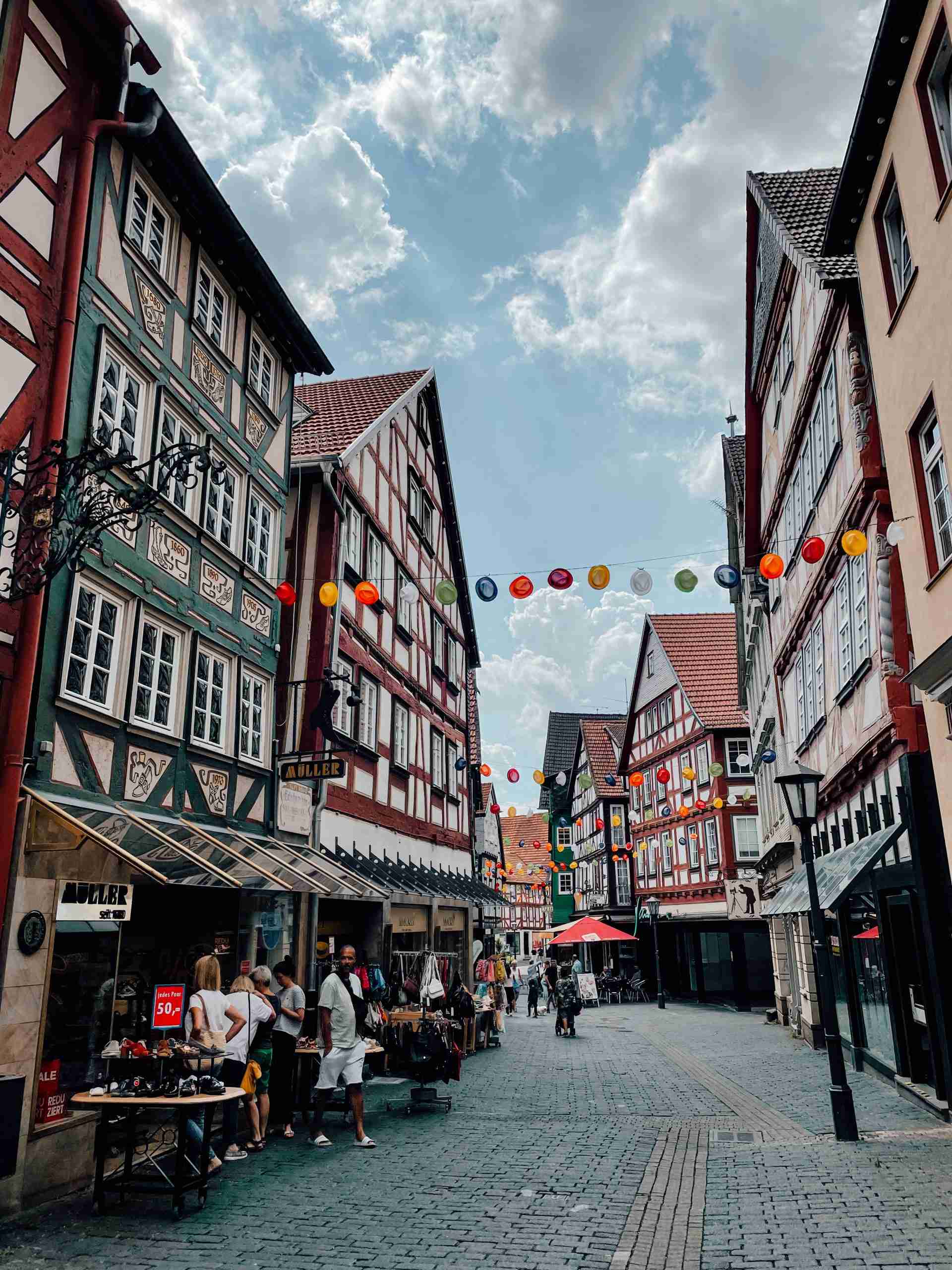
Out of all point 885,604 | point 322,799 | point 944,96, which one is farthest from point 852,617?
point 322,799

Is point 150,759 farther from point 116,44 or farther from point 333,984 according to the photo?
point 116,44

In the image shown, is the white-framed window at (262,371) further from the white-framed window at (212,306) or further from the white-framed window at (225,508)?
the white-framed window at (225,508)

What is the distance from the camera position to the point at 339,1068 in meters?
9.80

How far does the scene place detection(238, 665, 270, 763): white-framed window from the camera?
13.9 meters

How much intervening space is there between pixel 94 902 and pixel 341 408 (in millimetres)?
15068

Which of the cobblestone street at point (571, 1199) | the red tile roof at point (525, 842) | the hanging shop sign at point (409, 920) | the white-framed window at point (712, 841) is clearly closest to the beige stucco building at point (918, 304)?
the cobblestone street at point (571, 1199)

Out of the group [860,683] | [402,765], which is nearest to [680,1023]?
[402,765]

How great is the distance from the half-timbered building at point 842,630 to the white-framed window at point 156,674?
841 centimetres

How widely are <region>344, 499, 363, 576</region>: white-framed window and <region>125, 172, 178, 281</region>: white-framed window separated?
6276 millimetres

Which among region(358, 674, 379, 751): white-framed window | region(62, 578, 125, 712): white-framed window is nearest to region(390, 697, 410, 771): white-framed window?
region(358, 674, 379, 751): white-framed window

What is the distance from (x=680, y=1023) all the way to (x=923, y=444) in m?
22.2

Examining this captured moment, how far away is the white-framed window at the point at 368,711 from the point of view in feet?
61.1

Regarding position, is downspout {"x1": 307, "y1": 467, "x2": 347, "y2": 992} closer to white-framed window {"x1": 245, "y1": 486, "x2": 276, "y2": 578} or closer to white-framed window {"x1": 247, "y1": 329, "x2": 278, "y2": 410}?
white-framed window {"x1": 245, "y1": 486, "x2": 276, "y2": 578}

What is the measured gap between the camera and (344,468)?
17625 millimetres
